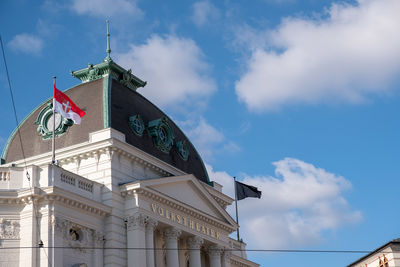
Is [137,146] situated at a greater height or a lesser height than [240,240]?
greater

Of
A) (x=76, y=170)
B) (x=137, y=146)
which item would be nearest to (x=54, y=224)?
(x=76, y=170)

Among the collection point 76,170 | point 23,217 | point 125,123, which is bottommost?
point 23,217

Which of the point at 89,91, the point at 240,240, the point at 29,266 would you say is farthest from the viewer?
the point at 240,240

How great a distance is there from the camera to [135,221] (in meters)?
45.5

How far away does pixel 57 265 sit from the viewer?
4059 cm

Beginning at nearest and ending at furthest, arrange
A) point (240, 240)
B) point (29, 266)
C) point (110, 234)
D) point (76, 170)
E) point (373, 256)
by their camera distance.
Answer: point (29, 266), point (110, 234), point (76, 170), point (373, 256), point (240, 240)

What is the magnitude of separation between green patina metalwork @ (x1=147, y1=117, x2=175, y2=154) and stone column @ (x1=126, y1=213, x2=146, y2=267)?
8.01 m

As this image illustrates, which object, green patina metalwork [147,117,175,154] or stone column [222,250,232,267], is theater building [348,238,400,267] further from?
green patina metalwork [147,117,175,154]

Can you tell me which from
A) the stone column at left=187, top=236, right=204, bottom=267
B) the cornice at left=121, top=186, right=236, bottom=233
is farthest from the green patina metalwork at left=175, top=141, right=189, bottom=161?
the stone column at left=187, top=236, right=204, bottom=267

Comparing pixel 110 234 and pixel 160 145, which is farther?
pixel 160 145

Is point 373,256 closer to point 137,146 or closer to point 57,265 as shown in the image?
point 137,146

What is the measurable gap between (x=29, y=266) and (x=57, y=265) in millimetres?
1489

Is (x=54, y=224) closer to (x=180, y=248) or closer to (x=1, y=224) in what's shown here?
(x=1, y=224)

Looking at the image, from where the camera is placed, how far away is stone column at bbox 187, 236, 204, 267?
165 ft
